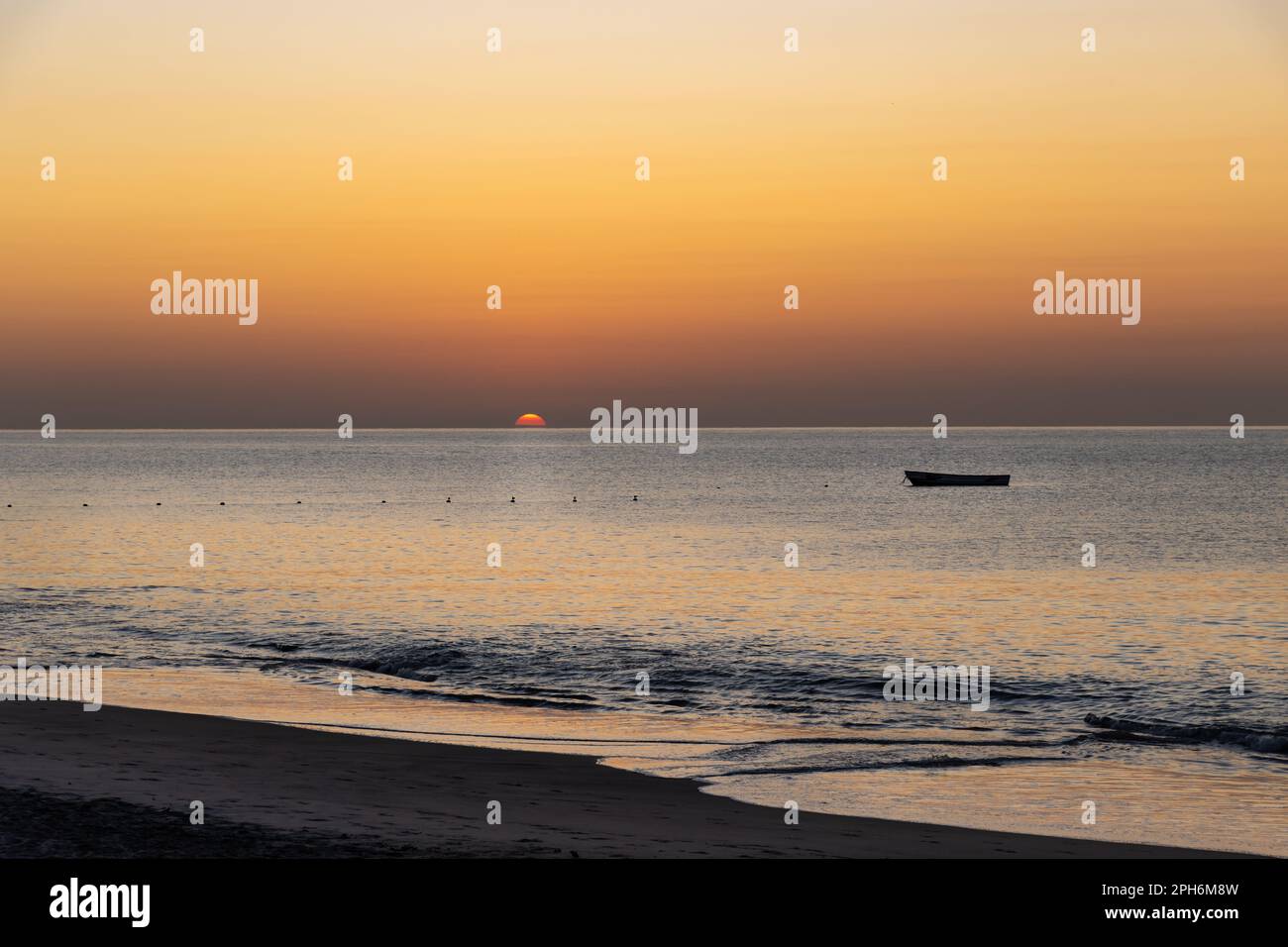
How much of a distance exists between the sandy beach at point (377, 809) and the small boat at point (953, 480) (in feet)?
427

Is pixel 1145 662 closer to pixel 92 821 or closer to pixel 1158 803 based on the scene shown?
pixel 1158 803

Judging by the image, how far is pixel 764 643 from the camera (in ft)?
120

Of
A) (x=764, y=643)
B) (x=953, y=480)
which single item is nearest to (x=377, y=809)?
(x=764, y=643)

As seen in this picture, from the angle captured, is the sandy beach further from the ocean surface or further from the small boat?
the small boat

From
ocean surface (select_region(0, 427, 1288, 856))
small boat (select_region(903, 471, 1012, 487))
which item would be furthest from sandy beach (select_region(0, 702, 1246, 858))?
small boat (select_region(903, 471, 1012, 487))

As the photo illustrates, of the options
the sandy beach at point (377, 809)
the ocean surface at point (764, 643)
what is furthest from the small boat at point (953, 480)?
the sandy beach at point (377, 809)

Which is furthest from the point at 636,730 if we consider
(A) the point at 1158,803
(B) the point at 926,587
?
(B) the point at 926,587

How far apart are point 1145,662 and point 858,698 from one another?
33.4 ft

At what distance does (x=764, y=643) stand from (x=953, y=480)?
116951 mm

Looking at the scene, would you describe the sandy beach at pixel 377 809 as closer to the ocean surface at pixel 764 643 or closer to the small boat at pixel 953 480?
the ocean surface at pixel 764 643

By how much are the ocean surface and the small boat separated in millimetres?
49859

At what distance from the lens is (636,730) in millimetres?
23781

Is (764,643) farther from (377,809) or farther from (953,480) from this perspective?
(953,480)
